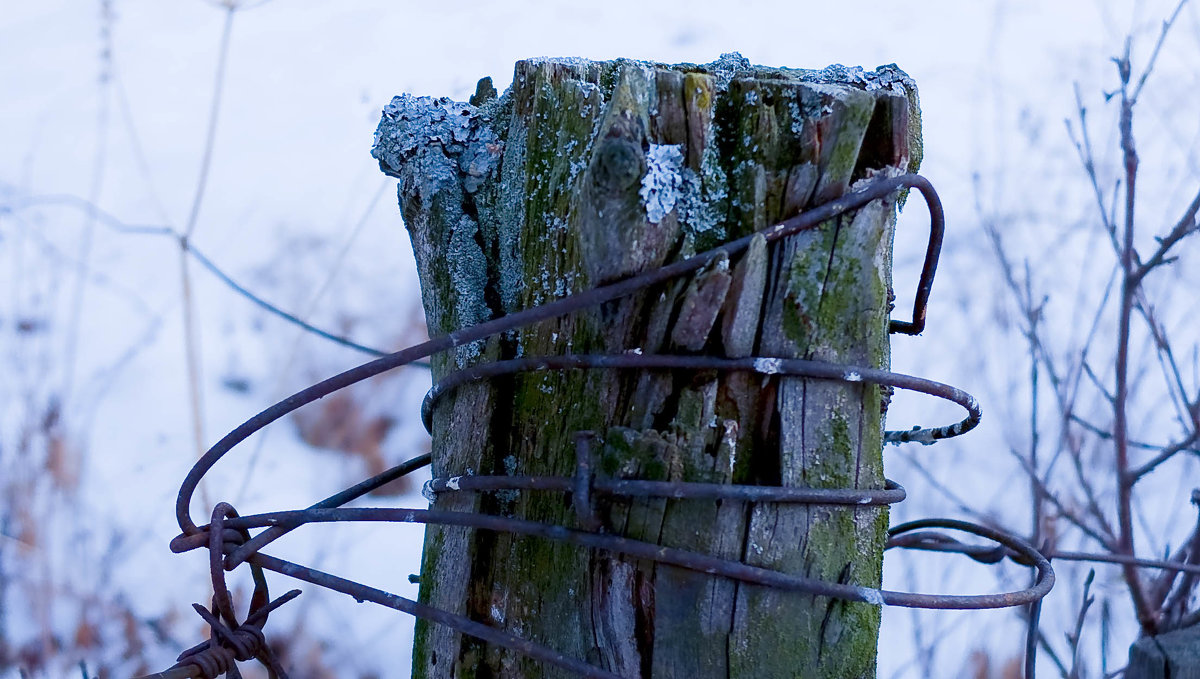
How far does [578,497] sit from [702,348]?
18 cm

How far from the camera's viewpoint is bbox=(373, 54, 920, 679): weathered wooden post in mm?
834

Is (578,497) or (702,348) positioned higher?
(702,348)

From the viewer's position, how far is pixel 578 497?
840 mm

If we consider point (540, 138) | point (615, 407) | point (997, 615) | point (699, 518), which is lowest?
point (997, 615)

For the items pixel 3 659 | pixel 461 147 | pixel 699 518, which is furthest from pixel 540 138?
pixel 3 659

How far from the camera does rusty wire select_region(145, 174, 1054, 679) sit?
2.72ft

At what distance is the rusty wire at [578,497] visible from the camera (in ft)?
2.72

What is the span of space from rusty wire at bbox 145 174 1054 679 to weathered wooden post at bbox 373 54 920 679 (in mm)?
24

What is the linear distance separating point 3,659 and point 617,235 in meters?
3.47

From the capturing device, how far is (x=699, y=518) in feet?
2.85

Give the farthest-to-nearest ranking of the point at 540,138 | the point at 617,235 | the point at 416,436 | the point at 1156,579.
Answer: the point at 416,436, the point at 1156,579, the point at 540,138, the point at 617,235

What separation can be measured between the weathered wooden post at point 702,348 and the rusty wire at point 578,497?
24 millimetres

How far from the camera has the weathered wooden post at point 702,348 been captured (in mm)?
834

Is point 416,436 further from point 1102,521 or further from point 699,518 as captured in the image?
point 699,518
